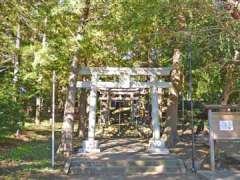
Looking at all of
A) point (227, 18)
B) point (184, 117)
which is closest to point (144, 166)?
point (227, 18)

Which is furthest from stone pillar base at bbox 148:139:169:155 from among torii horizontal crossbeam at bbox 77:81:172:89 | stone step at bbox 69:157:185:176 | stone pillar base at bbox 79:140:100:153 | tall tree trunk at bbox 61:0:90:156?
tall tree trunk at bbox 61:0:90:156

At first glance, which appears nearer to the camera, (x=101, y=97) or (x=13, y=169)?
(x=13, y=169)

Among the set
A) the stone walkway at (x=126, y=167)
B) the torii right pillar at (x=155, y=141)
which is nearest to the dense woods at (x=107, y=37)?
the torii right pillar at (x=155, y=141)

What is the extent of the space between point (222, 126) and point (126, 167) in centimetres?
287

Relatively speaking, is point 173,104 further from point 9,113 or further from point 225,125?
point 9,113

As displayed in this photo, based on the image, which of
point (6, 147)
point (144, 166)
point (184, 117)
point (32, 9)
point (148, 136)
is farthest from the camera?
point (184, 117)

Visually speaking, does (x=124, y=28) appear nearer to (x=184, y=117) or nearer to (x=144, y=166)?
(x=144, y=166)

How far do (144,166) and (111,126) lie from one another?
37.9 feet

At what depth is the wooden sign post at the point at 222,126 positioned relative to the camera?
37.0 feet

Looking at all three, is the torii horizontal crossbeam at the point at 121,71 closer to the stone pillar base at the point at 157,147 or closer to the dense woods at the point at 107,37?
the dense woods at the point at 107,37

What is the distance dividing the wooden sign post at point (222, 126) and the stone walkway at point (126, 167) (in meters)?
1.19

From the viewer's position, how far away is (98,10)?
1377 cm

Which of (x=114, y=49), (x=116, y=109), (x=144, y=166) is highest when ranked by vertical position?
(x=114, y=49)

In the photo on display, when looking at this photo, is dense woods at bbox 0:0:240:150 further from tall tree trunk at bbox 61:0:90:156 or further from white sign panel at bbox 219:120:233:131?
white sign panel at bbox 219:120:233:131
